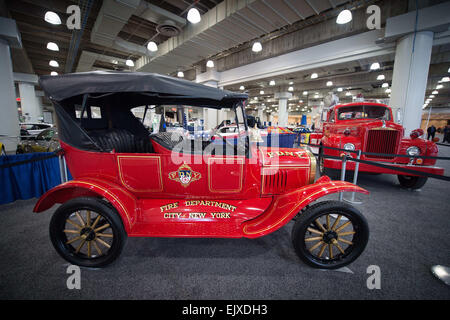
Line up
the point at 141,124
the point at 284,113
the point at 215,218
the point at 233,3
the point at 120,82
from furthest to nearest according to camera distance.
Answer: the point at 284,113
the point at 233,3
the point at 141,124
the point at 215,218
the point at 120,82

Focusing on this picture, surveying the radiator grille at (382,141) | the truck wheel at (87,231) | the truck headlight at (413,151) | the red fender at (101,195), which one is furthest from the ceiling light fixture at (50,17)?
the truck headlight at (413,151)

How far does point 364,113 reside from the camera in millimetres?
4988

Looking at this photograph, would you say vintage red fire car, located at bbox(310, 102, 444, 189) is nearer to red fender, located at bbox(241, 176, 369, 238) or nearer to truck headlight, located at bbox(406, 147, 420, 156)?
truck headlight, located at bbox(406, 147, 420, 156)

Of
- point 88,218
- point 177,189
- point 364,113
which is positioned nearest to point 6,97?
point 88,218

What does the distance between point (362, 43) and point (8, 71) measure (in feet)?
43.4

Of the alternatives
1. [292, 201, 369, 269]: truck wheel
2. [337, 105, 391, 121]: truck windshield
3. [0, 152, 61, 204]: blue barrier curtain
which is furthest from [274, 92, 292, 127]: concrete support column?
[0, 152, 61, 204]: blue barrier curtain

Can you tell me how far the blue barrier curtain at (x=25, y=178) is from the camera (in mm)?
3236

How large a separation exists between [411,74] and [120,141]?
8.25m

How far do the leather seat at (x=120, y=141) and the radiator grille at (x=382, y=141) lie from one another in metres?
4.72

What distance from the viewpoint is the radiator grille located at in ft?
13.3
